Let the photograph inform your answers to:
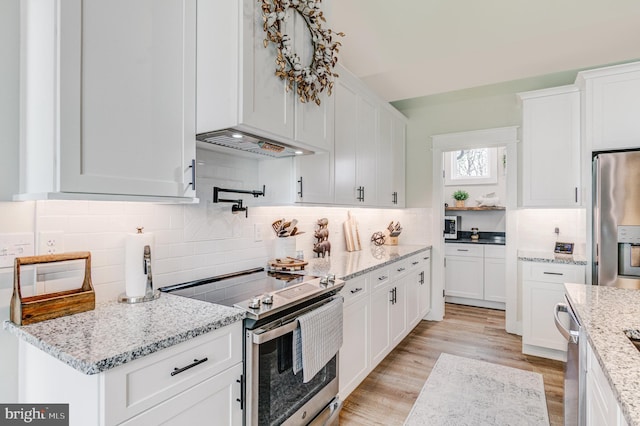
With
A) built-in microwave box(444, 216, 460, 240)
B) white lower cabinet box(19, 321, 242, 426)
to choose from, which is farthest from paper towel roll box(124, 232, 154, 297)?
built-in microwave box(444, 216, 460, 240)

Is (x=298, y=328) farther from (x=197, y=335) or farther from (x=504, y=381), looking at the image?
(x=504, y=381)

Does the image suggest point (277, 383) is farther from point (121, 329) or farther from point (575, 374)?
point (575, 374)

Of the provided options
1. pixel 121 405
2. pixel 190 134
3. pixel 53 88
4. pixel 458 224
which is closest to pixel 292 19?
pixel 190 134

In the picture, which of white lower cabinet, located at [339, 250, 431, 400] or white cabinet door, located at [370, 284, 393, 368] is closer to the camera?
white lower cabinet, located at [339, 250, 431, 400]

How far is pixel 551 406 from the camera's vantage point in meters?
2.35

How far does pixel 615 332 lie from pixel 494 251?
3.79 metres

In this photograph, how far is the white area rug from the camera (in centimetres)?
219

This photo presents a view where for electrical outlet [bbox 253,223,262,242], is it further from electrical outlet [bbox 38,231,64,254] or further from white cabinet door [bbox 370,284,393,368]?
electrical outlet [bbox 38,231,64,254]

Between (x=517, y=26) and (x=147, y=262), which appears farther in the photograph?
(x=517, y=26)

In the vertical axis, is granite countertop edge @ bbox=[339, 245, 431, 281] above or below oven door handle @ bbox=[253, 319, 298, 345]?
above

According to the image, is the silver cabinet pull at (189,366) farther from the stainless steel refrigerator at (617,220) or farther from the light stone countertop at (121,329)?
the stainless steel refrigerator at (617,220)

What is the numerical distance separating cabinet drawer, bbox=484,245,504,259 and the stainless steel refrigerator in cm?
195

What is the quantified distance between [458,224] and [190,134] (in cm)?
492

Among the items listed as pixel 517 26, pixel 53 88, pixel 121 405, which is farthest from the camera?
pixel 517 26
